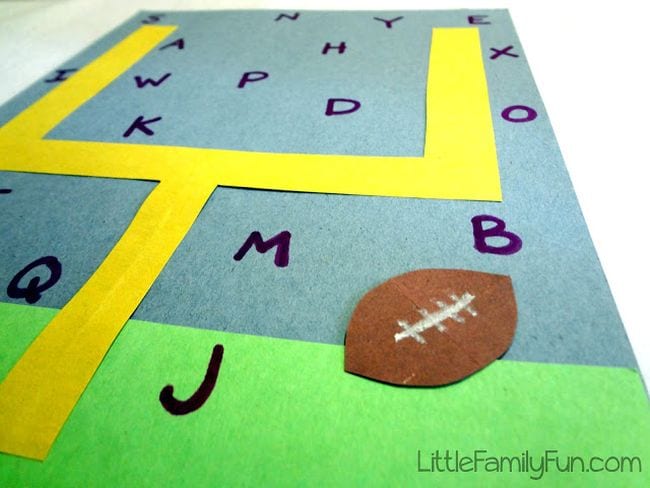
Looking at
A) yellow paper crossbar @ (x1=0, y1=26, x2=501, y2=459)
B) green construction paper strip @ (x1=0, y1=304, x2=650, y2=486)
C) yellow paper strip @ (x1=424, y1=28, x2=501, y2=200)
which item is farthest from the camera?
yellow paper strip @ (x1=424, y1=28, x2=501, y2=200)

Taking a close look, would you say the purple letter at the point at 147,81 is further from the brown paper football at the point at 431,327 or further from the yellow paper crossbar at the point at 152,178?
the brown paper football at the point at 431,327

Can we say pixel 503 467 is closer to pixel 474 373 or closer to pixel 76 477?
pixel 474 373

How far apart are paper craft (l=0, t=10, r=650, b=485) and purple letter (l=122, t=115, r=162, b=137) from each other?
0.05 ft

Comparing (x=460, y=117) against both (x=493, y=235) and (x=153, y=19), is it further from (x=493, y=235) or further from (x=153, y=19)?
(x=153, y=19)

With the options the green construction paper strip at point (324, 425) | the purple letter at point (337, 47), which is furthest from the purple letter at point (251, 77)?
the green construction paper strip at point (324, 425)

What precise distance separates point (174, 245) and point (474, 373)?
2.28 feet

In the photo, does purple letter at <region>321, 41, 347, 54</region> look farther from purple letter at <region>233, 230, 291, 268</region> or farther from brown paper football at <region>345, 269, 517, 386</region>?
brown paper football at <region>345, 269, 517, 386</region>

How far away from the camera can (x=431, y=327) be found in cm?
84

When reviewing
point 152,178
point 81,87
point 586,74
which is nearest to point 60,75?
point 81,87

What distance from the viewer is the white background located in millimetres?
975

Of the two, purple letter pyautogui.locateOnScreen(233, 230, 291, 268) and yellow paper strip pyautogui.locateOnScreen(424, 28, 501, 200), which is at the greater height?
yellow paper strip pyautogui.locateOnScreen(424, 28, 501, 200)

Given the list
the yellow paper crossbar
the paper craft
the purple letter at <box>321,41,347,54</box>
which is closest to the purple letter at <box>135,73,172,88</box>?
the paper craft

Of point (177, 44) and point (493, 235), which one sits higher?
point (177, 44)

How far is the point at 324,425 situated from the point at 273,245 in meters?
0.43
